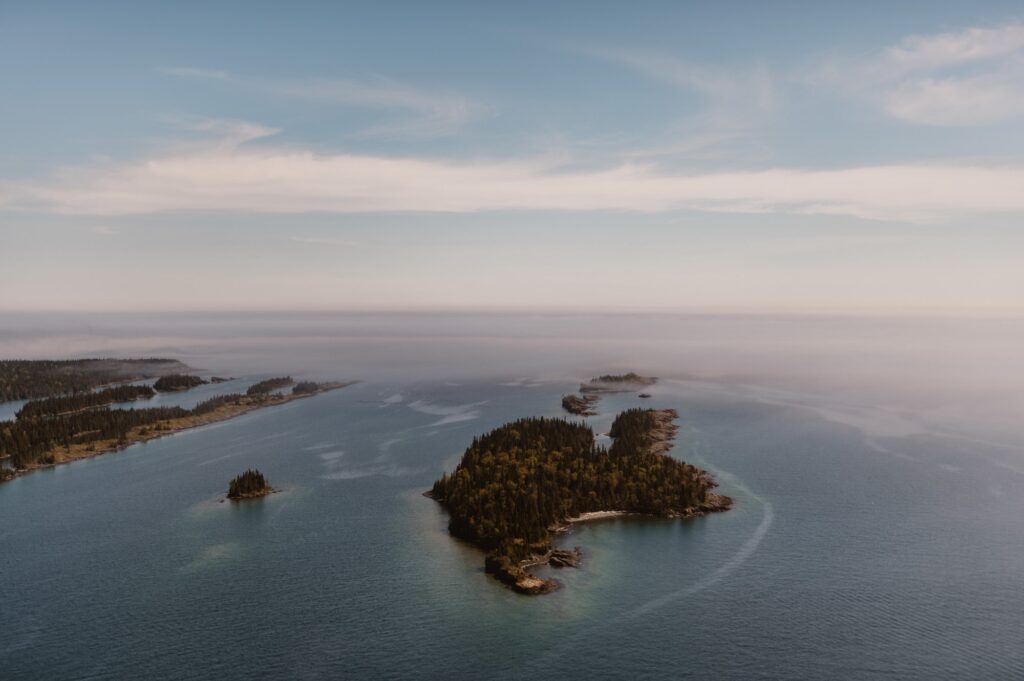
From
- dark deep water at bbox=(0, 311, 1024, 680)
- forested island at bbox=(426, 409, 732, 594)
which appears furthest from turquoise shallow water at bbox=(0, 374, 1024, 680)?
forested island at bbox=(426, 409, 732, 594)

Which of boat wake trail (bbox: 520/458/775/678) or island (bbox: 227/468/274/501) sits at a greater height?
island (bbox: 227/468/274/501)

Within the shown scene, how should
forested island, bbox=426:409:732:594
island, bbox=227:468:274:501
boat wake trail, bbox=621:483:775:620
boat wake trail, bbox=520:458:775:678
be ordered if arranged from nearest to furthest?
boat wake trail, bbox=520:458:775:678 < boat wake trail, bbox=621:483:775:620 < forested island, bbox=426:409:732:594 < island, bbox=227:468:274:501

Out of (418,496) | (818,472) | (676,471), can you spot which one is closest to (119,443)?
(418,496)

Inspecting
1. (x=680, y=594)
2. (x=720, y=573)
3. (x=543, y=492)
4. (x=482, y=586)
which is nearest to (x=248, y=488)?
(x=543, y=492)

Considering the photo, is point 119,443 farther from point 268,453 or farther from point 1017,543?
point 1017,543

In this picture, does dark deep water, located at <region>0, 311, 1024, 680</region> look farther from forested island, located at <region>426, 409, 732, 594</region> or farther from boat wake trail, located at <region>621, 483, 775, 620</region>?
forested island, located at <region>426, 409, 732, 594</region>

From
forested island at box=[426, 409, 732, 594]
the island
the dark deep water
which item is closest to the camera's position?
the dark deep water
